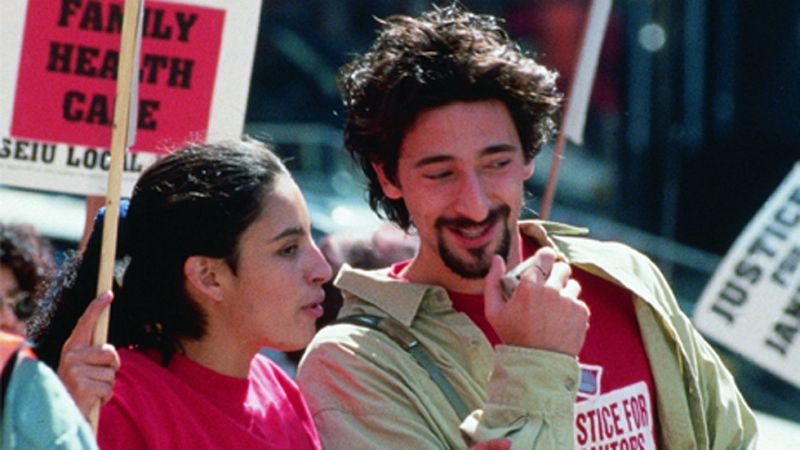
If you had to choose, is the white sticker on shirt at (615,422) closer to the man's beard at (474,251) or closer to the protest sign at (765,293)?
the man's beard at (474,251)

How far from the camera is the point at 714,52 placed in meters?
7.50

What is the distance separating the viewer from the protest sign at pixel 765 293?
4871 millimetres

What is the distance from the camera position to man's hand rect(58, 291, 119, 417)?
252 cm

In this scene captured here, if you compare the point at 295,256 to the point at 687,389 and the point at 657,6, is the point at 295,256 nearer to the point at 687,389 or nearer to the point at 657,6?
the point at 687,389

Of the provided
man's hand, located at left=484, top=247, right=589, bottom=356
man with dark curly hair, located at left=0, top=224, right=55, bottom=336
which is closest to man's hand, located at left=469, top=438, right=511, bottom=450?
man's hand, located at left=484, top=247, right=589, bottom=356

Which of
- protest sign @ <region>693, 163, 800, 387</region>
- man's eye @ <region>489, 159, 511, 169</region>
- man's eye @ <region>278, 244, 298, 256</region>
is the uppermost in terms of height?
man's eye @ <region>489, 159, 511, 169</region>

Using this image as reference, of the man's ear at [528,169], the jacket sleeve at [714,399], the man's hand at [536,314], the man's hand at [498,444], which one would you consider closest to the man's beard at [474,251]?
the man's ear at [528,169]

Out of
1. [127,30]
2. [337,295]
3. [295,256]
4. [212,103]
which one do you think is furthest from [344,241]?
[127,30]

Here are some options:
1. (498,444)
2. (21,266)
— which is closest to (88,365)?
(498,444)

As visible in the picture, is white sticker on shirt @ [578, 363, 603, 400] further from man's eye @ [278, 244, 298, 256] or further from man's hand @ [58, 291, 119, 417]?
man's hand @ [58, 291, 119, 417]

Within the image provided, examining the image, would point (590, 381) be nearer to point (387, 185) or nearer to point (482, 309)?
point (482, 309)

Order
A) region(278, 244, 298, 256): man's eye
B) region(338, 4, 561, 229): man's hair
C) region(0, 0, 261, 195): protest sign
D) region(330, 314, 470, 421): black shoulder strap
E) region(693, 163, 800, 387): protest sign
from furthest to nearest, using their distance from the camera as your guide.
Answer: region(693, 163, 800, 387): protest sign
region(0, 0, 261, 195): protest sign
region(338, 4, 561, 229): man's hair
region(330, 314, 470, 421): black shoulder strap
region(278, 244, 298, 256): man's eye

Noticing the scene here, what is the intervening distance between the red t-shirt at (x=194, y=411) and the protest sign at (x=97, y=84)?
2.99 feet

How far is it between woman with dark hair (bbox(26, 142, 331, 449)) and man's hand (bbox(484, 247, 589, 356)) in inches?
11.6
